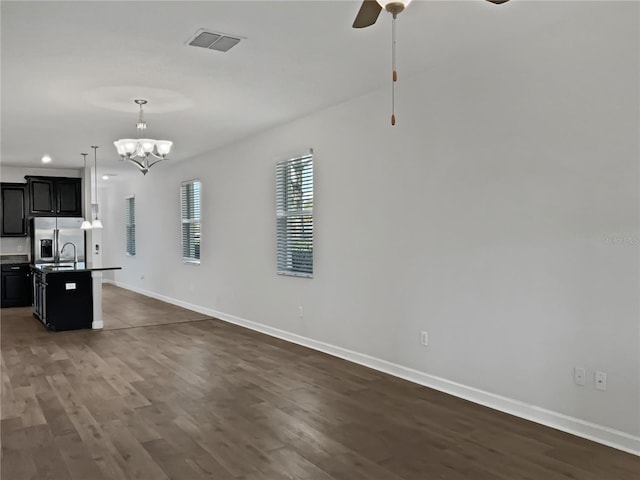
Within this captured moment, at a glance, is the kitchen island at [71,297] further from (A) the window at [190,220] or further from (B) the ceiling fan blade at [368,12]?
(B) the ceiling fan blade at [368,12]

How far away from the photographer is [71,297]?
7.11 m

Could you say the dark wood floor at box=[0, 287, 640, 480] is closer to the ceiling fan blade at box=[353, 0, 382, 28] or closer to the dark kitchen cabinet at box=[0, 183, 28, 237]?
the ceiling fan blade at box=[353, 0, 382, 28]

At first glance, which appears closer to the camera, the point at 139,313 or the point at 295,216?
the point at 295,216

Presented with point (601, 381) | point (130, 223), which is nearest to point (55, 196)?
point (130, 223)

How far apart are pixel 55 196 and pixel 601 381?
9.60m

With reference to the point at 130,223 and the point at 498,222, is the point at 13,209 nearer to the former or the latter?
the point at 130,223

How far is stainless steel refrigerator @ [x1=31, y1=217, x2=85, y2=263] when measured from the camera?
30.8 feet

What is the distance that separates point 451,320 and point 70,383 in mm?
3389

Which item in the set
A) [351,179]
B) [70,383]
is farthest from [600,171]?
[70,383]

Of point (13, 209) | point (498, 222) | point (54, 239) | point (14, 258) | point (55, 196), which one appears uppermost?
point (55, 196)

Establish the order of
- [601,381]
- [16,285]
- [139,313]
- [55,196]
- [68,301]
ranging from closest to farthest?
[601,381], [68,301], [139,313], [16,285], [55,196]

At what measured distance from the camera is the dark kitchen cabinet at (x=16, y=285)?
9.27 m

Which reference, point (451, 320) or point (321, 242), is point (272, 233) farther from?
point (451, 320)

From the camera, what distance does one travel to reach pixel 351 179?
5281 millimetres
